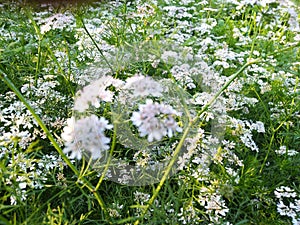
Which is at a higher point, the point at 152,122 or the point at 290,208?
the point at 152,122

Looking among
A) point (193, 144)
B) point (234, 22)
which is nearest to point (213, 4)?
point (234, 22)

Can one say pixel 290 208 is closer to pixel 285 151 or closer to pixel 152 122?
pixel 285 151

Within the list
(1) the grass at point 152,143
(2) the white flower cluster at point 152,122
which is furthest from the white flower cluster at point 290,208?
(2) the white flower cluster at point 152,122

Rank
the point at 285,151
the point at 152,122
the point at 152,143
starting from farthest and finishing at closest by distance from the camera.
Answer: the point at 285,151 → the point at 152,143 → the point at 152,122

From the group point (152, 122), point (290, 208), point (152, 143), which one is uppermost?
point (152, 122)

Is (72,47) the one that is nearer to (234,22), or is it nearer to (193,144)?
(193,144)

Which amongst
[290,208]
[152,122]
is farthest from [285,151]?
[152,122]

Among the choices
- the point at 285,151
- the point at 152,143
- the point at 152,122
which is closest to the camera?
the point at 152,122

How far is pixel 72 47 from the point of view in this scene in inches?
84.3

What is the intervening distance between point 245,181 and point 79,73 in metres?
0.84

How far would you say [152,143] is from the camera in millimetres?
1481

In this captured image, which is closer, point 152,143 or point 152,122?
point 152,122

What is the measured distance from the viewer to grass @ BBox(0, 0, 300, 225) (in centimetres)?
128

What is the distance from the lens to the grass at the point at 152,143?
1279 mm
